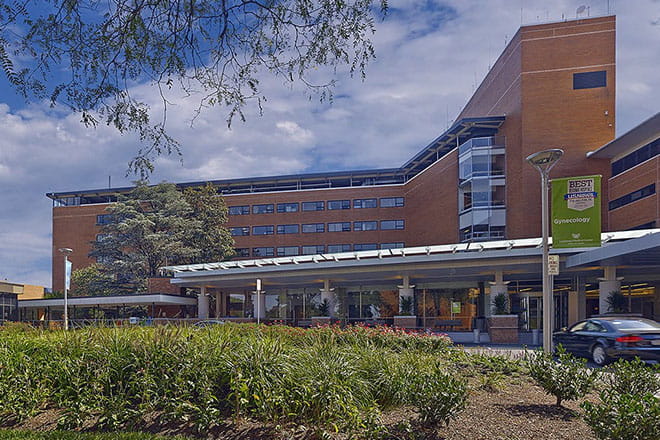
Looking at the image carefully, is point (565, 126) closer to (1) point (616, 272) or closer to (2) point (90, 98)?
(1) point (616, 272)

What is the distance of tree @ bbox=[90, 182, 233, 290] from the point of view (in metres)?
53.2

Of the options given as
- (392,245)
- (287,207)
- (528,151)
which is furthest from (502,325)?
(287,207)

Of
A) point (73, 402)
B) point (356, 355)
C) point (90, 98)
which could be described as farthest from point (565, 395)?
point (90, 98)

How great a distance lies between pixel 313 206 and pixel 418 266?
3800 cm

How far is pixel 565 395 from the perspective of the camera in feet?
26.5

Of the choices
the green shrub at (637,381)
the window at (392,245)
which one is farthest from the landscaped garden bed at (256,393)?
the window at (392,245)

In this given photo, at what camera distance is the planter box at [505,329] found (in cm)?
2806

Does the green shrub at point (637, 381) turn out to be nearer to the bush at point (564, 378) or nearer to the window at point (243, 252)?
the bush at point (564, 378)

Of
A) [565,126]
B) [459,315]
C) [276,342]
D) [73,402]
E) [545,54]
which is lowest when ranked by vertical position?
[459,315]

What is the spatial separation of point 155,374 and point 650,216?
3684 cm

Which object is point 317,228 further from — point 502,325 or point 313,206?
point 502,325

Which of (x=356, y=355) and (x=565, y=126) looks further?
(x=565, y=126)

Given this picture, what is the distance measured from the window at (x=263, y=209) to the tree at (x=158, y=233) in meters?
12.5

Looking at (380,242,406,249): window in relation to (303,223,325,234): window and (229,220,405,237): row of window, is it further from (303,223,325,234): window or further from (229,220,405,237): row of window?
(303,223,325,234): window
